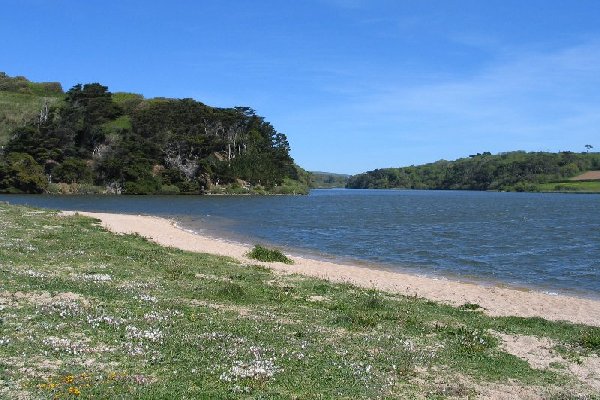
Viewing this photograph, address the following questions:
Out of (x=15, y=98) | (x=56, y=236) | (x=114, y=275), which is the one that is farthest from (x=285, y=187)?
(x=114, y=275)

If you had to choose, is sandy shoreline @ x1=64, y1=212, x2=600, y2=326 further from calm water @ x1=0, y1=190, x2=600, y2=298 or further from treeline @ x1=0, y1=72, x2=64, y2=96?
treeline @ x1=0, y1=72, x2=64, y2=96

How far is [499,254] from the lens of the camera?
43.2 m

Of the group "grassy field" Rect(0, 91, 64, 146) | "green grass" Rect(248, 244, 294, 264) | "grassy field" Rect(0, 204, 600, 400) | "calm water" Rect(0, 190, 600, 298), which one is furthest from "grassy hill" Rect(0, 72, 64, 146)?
"grassy field" Rect(0, 204, 600, 400)

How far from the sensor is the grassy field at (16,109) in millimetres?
146938

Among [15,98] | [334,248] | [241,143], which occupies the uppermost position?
[15,98]

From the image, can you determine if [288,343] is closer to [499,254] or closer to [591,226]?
[499,254]

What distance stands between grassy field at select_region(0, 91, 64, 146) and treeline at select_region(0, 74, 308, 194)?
17.5ft

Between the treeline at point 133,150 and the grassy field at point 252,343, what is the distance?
114 meters

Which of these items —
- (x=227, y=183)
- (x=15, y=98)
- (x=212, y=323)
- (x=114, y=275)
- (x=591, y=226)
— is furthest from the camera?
(x=15, y=98)

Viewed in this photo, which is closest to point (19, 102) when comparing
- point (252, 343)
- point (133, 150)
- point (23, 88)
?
point (23, 88)

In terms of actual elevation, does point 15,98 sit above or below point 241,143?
above

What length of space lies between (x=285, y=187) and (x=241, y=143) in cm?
1971

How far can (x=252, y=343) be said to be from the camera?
1302 centimetres

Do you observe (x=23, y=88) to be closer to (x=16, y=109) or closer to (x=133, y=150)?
(x=16, y=109)
